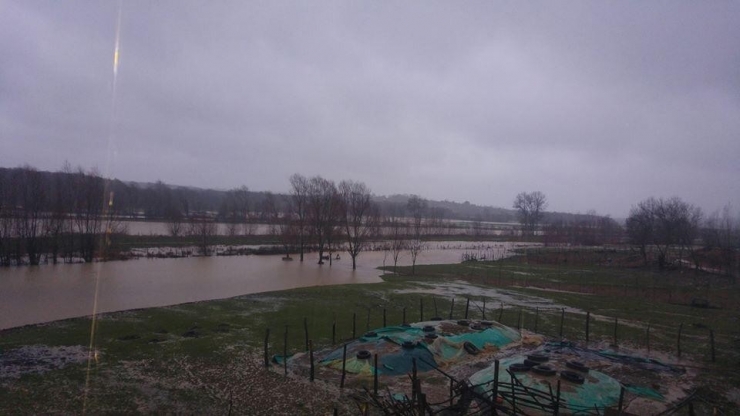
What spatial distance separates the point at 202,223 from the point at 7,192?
60.6 ft

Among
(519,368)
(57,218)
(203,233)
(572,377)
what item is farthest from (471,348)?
(57,218)

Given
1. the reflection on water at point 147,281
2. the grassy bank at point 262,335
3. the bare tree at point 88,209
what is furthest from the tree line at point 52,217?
the grassy bank at point 262,335

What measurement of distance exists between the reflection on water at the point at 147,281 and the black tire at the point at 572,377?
767 inches

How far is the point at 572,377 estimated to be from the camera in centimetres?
1006

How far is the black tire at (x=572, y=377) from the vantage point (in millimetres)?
9992

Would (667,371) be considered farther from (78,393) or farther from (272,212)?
(272,212)

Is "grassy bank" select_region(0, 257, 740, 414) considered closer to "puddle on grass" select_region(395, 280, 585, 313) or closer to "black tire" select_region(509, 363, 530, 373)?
"puddle on grass" select_region(395, 280, 585, 313)

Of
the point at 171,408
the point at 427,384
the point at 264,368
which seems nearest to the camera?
the point at 171,408

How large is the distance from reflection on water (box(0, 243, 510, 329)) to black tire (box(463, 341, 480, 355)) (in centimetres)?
1633

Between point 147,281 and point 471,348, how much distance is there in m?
24.4

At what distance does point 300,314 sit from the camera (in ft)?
64.1

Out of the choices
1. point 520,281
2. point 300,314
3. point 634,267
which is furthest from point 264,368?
point 634,267

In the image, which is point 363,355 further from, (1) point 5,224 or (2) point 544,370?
(1) point 5,224

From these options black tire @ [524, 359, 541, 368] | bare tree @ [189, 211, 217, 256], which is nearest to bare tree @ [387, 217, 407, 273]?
bare tree @ [189, 211, 217, 256]
